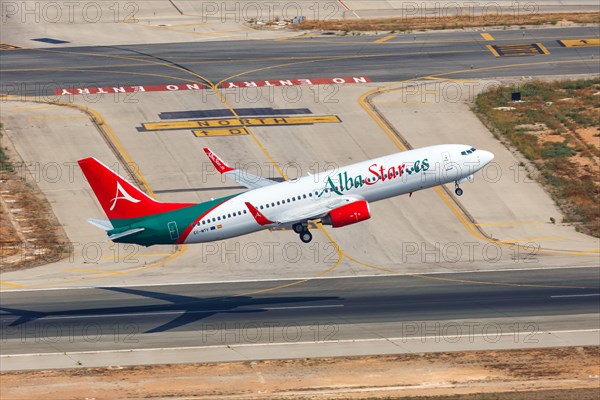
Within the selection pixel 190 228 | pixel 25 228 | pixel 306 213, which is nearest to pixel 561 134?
pixel 306 213

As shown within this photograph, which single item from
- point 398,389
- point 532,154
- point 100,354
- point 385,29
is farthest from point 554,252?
point 385,29

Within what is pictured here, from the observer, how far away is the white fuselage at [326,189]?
120 metres

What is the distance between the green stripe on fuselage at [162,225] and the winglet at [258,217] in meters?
2.50

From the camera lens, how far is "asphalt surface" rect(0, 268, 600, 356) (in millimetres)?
121125

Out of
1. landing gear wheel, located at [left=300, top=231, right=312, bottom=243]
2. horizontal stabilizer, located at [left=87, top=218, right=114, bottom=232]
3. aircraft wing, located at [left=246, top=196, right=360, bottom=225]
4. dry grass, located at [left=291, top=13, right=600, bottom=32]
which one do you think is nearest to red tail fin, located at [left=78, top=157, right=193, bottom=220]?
horizontal stabilizer, located at [left=87, top=218, right=114, bottom=232]

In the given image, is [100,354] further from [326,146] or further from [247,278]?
[326,146]

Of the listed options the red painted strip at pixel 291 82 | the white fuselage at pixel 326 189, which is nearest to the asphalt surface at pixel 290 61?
the red painted strip at pixel 291 82

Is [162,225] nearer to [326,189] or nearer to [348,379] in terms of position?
[326,189]

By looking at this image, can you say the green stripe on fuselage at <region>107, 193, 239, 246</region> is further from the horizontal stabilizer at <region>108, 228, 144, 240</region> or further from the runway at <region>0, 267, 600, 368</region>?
the runway at <region>0, 267, 600, 368</region>

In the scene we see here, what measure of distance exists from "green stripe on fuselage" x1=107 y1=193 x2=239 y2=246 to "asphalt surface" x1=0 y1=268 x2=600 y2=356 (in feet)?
27.4

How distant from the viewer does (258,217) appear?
120 meters

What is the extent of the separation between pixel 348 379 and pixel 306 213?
50.7 ft

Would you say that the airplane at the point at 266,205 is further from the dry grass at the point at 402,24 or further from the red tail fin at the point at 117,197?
the dry grass at the point at 402,24

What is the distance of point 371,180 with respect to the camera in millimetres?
121438
